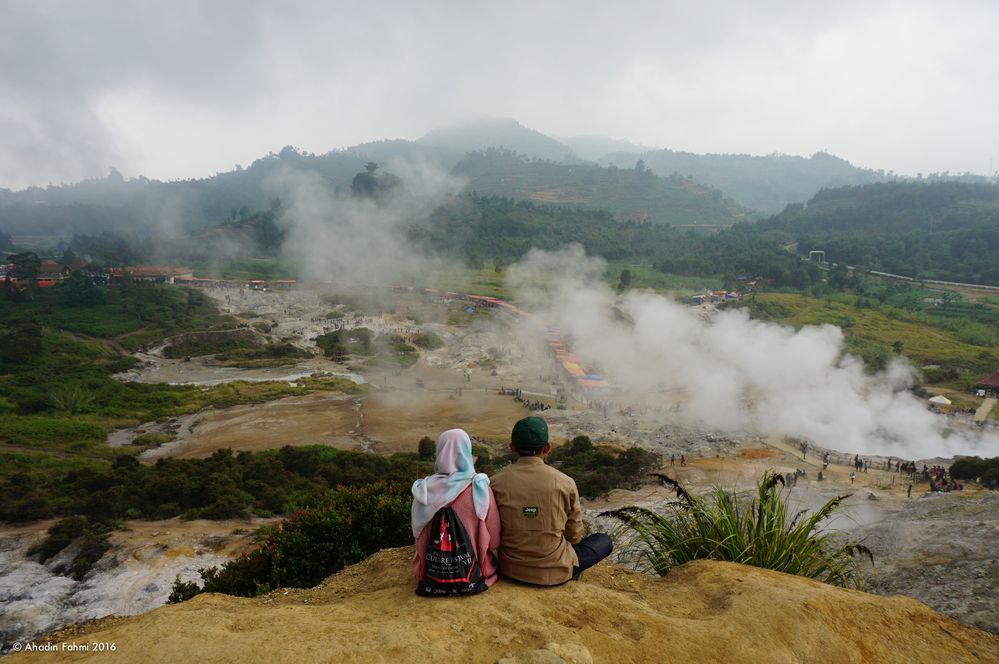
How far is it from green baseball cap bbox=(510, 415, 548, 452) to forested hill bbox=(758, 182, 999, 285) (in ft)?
252

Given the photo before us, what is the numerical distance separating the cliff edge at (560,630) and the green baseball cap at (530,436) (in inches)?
36.6

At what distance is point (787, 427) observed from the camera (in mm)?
22578

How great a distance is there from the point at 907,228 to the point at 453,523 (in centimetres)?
10658

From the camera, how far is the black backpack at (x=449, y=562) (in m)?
3.16

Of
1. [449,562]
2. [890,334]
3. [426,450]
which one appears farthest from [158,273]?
[890,334]

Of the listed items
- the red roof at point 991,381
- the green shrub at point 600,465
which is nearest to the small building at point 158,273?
the green shrub at point 600,465

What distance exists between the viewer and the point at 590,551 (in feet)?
12.4

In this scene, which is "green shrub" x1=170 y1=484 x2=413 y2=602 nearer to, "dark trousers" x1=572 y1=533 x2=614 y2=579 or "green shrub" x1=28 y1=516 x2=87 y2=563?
"dark trousers" x1=572 y1=533 x2=614 y2=579

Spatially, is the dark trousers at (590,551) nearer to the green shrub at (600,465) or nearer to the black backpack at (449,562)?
the black backpack at (449,562)

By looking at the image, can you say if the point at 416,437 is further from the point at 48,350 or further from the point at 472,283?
the point at 472,283

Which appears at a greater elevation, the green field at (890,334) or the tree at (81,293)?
the tree at (81,293)

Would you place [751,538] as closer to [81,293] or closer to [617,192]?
[81,293]

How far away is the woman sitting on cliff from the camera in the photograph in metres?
3.16

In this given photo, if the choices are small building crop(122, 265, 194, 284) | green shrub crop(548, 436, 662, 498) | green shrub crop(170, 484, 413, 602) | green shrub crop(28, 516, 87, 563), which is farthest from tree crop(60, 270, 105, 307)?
green shrub crop(170, 484, 413, 602)
